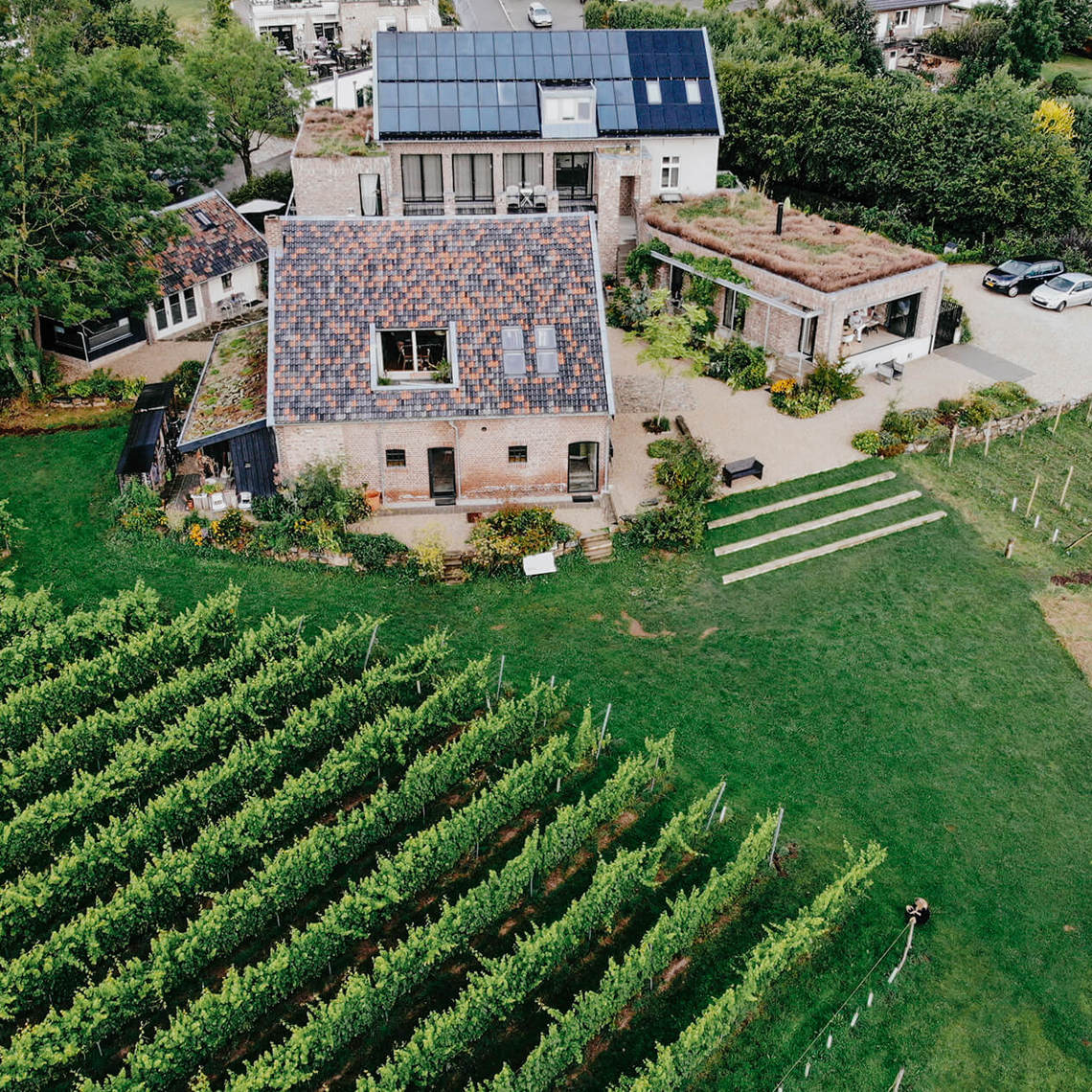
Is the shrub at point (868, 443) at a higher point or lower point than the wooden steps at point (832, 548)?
higher

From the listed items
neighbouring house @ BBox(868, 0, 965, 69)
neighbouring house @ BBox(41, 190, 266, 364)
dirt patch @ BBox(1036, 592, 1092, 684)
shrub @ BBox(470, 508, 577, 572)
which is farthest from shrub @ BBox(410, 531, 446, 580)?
neighbouring house @ BBox(868, 0, 965, 69)

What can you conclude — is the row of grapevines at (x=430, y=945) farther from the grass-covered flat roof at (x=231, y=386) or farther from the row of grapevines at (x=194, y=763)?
the grass-covered flat roof at (x=231, y=386)

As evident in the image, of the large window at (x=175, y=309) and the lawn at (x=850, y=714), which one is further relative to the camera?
the large window at (x=175, y=309)

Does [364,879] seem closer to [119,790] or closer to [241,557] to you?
[119,790]

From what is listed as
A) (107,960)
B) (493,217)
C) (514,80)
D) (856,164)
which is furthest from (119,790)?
(856,164)

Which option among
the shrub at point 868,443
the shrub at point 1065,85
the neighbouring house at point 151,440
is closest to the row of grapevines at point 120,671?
the neighbouring house at point 151,440

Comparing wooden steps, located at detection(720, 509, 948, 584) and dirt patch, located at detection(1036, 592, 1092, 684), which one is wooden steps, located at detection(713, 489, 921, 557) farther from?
dirt patch, located at detection(1036, 592, 1092, 684)
